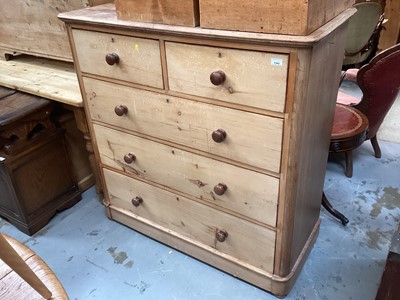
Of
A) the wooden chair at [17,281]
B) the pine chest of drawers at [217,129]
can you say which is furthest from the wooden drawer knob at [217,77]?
the wooden chair at [17,281]

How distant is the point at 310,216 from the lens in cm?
162

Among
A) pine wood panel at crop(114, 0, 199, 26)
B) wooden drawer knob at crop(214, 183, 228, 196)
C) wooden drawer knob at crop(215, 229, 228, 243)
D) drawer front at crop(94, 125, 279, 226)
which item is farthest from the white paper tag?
wooden drawer knob at crop(215, 229, 228, 243)

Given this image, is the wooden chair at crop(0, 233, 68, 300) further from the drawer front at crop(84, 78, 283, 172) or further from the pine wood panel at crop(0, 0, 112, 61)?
the pine wood panel at crop(0, 0, 112, 61)

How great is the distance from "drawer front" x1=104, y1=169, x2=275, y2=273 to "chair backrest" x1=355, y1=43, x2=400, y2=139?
3.58ft

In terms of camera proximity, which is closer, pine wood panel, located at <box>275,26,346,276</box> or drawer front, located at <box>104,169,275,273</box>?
pine wood panel, located at <box>275,26,346,276</box>

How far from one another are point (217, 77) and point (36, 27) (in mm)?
1309

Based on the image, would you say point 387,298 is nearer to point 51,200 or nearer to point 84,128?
point 84,128

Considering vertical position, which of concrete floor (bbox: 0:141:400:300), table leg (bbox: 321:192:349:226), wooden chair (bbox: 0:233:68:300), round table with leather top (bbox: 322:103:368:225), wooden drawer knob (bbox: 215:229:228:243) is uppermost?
wooden chair (bbox: 0:233:68:300)

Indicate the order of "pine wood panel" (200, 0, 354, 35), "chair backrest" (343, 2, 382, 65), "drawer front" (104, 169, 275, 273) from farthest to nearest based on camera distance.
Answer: "chair backrest" (343, 2, 382, 65) → "drawer front" (104, 169, 275, 273) → "pine wood panel" (200, 0, 354, 35)

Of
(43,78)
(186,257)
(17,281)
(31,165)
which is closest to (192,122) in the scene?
(186,257)

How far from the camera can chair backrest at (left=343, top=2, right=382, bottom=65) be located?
296cm

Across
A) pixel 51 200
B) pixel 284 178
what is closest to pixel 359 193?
pixel 284 178

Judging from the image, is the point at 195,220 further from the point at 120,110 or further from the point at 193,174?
the point at 120,110

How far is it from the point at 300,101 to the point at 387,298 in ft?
1.88
